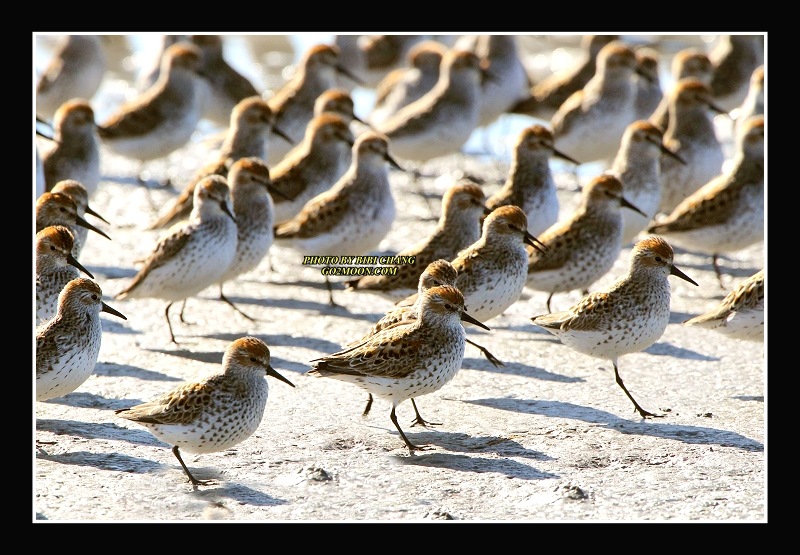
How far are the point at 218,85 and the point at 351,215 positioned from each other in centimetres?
582

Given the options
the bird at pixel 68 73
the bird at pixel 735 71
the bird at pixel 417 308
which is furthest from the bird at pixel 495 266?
the bird at pixel 68 73

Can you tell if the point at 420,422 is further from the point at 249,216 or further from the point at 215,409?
the point at 249,216

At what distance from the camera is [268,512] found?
6148mm

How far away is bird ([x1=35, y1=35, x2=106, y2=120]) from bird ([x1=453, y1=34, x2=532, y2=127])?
518cm

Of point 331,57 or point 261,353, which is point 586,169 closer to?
point 331,57

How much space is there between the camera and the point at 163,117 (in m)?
13.2

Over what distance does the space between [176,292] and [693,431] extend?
3.96 metres

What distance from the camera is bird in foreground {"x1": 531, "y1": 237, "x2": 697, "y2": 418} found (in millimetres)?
7703

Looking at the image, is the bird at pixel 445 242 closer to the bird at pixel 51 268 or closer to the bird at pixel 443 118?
the bird at pixel 51 268

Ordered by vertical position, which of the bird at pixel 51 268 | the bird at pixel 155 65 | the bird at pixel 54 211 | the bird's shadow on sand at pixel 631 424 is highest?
the bird at pixel 155 65

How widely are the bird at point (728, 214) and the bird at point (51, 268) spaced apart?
200 inches

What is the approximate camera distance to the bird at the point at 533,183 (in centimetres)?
1044

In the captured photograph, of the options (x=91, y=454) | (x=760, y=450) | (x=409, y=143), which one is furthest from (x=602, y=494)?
(x=409, y=143)

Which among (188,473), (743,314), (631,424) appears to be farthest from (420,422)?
(743,314)
